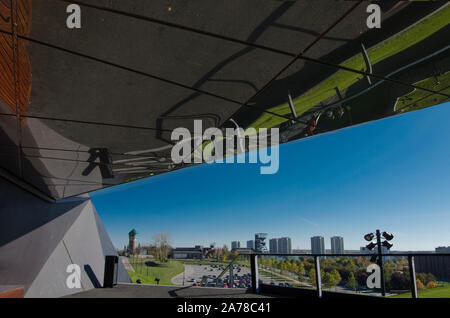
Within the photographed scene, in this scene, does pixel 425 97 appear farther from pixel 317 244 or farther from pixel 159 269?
pixel 317 244

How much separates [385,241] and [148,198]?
80.8m

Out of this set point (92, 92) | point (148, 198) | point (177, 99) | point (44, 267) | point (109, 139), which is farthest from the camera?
point (148, 198)

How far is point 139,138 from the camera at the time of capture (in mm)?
5383

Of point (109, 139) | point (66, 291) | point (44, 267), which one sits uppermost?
point (109, 139)

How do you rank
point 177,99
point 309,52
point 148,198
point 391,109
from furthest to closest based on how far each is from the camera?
1. point 148,198
2. point 391,109
3. point 177,99
4. point 309,52

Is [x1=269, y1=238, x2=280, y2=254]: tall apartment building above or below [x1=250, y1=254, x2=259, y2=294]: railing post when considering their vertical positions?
below

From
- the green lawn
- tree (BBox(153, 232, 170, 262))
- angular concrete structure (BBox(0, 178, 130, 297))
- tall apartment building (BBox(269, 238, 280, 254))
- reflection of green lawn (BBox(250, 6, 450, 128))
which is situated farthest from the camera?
tall apartment building (BBox(269, 238, 280, 254))

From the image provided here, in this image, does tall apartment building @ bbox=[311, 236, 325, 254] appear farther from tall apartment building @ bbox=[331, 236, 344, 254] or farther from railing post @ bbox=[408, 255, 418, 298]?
railing post @ bbox=[408, 255, 418, 298]

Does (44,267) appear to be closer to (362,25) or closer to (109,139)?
(109,139)

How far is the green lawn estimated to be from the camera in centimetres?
7388

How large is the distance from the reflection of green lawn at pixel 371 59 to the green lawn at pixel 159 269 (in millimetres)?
74081

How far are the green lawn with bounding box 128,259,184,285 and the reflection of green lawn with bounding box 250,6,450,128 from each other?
7408 cm

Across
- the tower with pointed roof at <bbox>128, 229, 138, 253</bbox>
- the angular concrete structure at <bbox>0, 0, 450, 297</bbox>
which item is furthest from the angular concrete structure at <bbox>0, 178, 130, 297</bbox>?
the tower with pointed roof at <bbox>128, 229, 138, 253</bbox>
